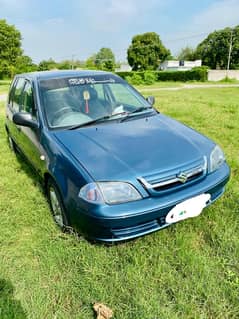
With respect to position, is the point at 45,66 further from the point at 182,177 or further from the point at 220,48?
the point at 182,177

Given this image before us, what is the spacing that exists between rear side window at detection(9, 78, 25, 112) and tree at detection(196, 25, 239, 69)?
6169 centimetres

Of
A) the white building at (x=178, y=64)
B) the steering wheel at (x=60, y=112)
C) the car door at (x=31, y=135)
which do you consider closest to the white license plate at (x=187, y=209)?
the car door at (x=31, y=135)

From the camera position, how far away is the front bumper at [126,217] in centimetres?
178

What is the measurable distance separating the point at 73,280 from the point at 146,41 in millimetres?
62224

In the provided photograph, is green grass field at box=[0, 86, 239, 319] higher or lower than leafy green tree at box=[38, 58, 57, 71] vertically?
lower

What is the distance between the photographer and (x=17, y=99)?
3773mm

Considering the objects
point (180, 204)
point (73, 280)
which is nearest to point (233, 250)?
point (180, 204)

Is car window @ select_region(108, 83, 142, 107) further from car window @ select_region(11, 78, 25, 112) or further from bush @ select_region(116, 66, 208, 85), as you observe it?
bush @ select_region(116, 66, 208, 85)

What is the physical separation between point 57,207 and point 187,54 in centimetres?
8559

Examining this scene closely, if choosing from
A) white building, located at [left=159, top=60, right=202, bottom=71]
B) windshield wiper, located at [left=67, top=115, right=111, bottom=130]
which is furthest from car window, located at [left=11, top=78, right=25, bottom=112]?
white building, located at [left=159, top=60, right=202, bottom=71]

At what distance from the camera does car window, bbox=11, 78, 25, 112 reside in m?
3.64

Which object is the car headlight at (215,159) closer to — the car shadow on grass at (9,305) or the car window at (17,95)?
the car shadow on grass at (9,305)

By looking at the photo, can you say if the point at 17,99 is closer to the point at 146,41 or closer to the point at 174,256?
the point at 174,256

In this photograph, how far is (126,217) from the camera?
5.80 ft
